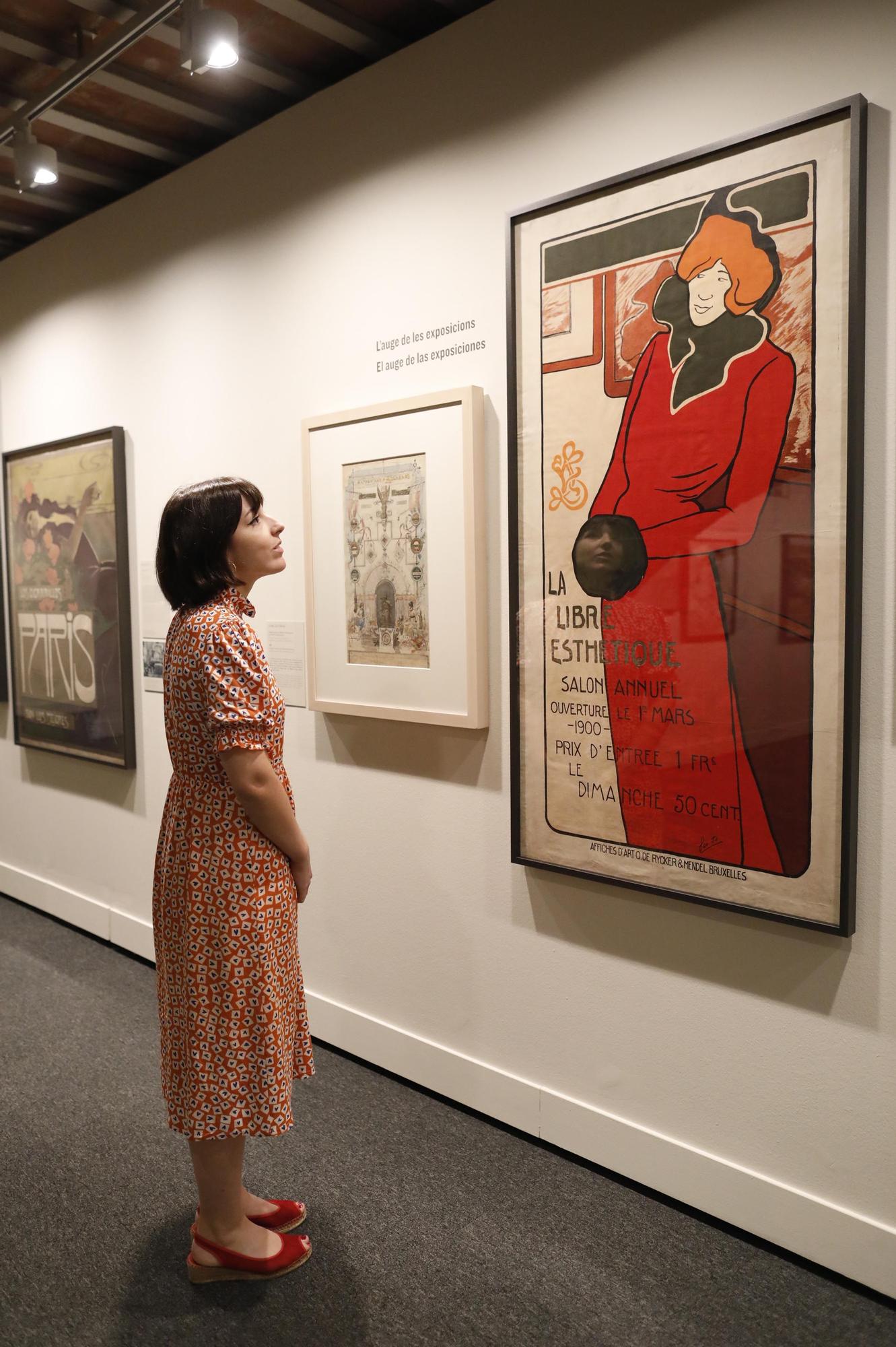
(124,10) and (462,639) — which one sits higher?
(124,10)

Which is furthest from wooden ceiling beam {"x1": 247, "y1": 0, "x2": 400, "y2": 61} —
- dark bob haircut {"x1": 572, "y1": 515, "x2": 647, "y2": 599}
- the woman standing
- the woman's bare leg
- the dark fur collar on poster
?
the woman's bare leg

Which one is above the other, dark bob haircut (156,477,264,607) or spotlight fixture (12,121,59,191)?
spotlight fixture (12,121,59,191)

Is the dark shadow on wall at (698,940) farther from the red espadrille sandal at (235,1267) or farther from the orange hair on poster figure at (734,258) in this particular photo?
the orange hair on poster figure at (734,258)

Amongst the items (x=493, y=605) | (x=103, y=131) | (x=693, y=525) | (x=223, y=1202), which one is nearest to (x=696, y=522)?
(x=693, y=525)

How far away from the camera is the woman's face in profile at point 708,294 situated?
6.72 feet

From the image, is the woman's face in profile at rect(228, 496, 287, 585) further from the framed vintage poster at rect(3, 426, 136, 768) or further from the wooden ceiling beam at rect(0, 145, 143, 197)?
the wooden ceiling beam at rect(0, 145, 143, 197)

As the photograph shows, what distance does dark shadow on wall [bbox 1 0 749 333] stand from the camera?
2.29 m

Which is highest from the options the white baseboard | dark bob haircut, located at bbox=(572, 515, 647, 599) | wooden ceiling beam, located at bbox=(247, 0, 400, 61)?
wooden ceiling beam, located at bbox=(247, 0, 400, 61)

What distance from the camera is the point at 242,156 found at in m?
3.28

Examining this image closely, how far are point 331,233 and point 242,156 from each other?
59cm

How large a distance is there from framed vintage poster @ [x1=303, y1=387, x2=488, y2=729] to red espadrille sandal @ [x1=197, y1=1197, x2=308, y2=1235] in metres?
1.23

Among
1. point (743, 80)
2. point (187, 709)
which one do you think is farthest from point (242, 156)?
point (187, 709)

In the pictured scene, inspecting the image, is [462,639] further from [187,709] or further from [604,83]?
[604,83]

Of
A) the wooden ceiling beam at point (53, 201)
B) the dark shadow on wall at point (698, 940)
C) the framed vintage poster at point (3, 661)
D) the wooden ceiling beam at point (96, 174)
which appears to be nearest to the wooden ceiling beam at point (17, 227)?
the wooden ceiling beam at point (53, 201)
